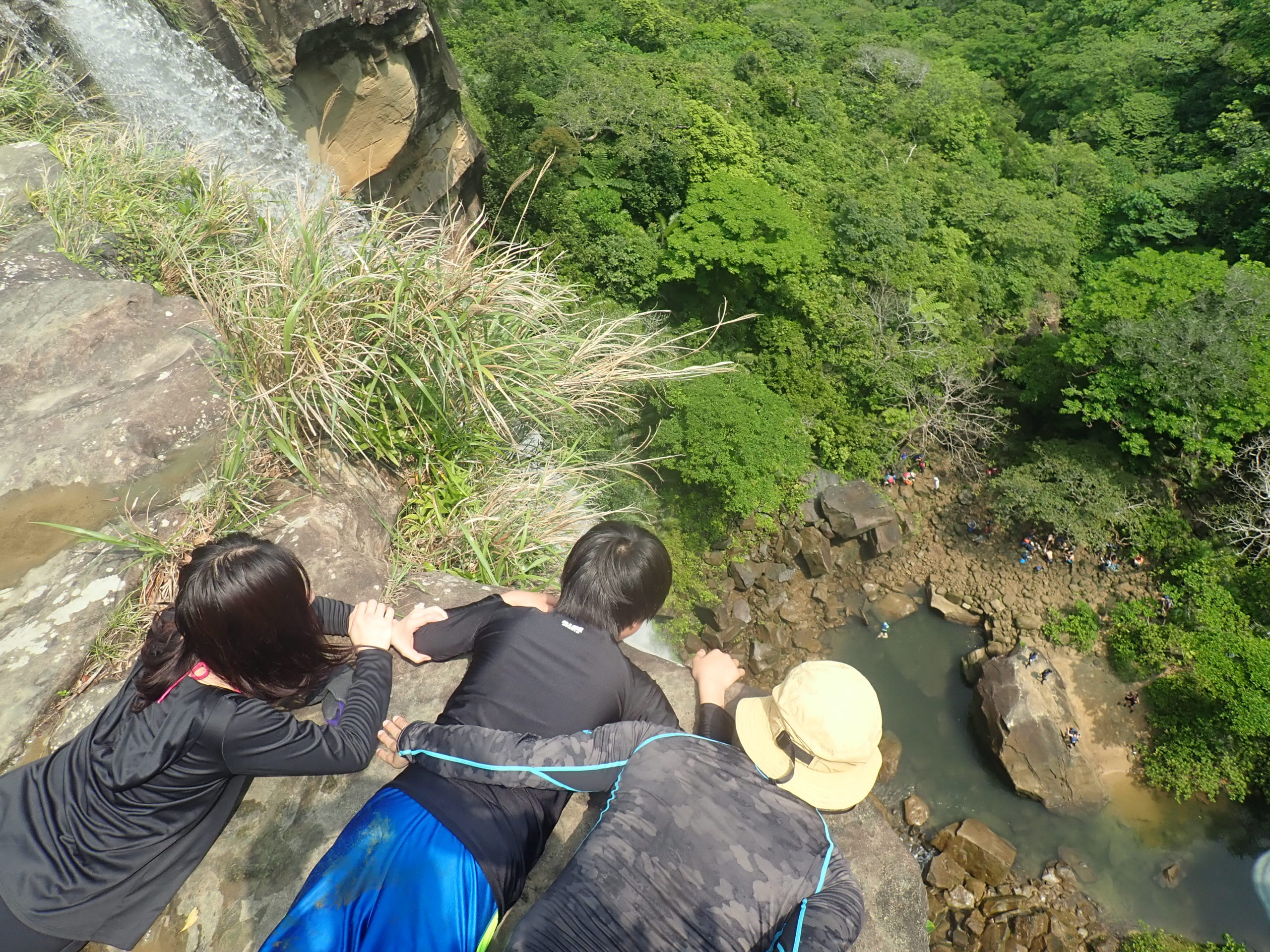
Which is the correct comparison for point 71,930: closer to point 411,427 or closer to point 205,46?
point 411,427

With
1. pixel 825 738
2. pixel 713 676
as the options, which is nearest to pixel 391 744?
pixel 713 676

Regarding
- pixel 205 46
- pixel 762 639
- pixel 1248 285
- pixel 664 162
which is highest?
pixel 205 46

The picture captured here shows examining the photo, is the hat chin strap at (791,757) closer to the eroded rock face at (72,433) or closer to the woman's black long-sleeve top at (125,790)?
the woman's black long-sleeve top at (125,790)

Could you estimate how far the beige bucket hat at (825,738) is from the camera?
1.81 meters

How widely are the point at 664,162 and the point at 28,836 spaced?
1161cm

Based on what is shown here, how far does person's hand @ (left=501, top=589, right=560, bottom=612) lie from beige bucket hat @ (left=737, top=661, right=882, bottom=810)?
93 cm

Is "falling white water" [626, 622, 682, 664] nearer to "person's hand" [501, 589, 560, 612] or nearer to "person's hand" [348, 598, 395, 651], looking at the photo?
"person's hand" [501, 589, 560, 612]

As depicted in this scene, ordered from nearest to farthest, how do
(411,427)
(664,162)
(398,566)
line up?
(398,566) < (411,427) < (664,162)

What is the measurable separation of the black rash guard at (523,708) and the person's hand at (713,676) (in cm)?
20

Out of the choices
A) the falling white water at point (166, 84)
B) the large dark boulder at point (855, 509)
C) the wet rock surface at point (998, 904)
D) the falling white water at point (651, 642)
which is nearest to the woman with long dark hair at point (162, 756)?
the falling white water at point (166, 84)

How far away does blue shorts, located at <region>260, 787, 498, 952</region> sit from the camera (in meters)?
1.57

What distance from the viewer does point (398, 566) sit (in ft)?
10.1

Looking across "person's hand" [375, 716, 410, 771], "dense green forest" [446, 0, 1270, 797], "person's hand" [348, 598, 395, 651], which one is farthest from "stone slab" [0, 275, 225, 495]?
"dense green forest" [446, 0, 1270, 797]

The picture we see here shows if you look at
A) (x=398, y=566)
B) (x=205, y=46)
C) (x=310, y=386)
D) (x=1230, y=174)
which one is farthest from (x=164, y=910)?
(x=1230, y=174)
